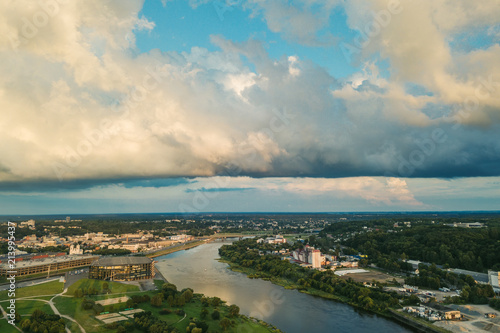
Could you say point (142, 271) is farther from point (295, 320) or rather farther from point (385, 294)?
point (385, 294)

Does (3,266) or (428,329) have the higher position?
(3,266)

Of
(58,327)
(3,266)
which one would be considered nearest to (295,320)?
(58,327)

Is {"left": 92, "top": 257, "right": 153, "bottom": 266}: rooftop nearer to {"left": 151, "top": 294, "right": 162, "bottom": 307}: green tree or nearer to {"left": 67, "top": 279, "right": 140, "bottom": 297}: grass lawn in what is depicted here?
{"left": 67, "top": 279, "right": 140, "bottom": 297}: grass lawn

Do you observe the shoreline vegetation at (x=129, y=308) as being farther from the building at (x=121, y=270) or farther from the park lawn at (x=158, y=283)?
Answer: the building at (x=121, y=270)

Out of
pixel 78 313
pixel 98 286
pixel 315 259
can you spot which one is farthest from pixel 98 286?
pixel 315 259

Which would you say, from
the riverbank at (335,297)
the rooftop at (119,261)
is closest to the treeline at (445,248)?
the riverbank at (335,297)

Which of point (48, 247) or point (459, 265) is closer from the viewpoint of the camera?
point (459, 265)

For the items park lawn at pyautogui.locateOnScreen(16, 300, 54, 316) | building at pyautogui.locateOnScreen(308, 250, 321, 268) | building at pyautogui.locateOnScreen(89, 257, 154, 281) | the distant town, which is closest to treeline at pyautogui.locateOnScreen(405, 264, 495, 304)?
the distant town
